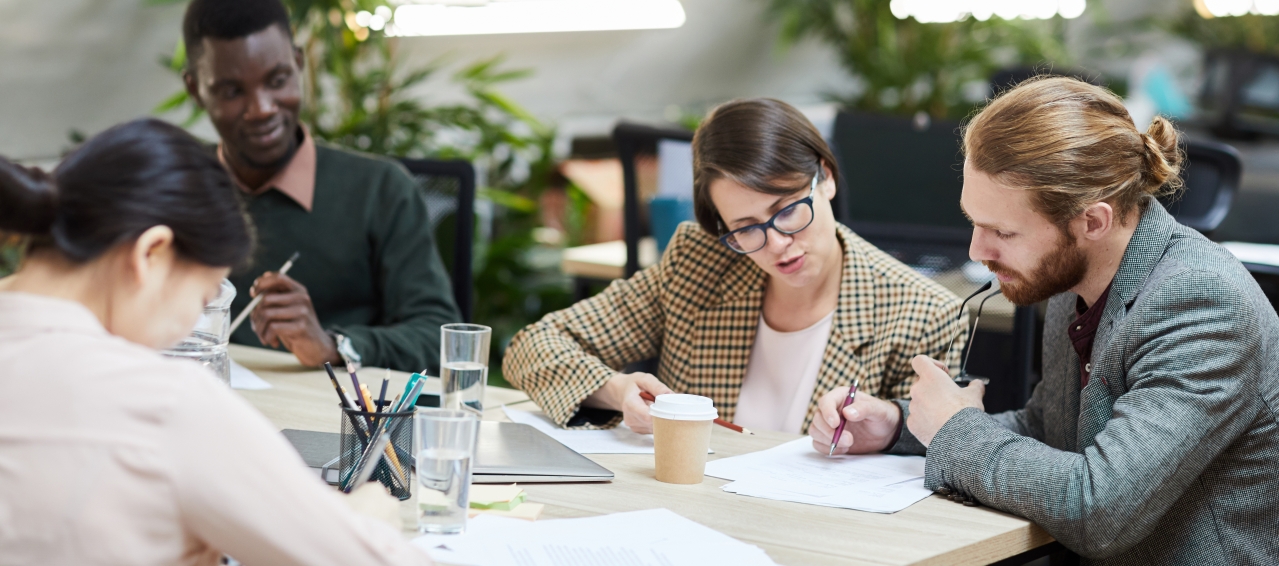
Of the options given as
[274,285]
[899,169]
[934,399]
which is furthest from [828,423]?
[899,169]

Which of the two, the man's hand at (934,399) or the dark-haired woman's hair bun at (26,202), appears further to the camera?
the man's hand at (934,399)

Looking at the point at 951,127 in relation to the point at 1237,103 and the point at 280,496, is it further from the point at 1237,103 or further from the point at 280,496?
the point at 1237,103

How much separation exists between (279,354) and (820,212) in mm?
996

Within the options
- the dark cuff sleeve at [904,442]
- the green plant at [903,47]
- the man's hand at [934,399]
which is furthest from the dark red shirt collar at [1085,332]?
the green plant at [903,47]

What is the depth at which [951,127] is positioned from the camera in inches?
113

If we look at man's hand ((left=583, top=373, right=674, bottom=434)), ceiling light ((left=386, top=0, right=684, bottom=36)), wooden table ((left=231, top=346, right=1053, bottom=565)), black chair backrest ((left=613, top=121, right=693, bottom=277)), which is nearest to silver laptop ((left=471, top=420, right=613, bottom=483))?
wooden table ((left=231, top=346, right=1053, bottom=565))

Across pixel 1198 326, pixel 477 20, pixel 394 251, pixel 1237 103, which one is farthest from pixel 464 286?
pixel 1237 103

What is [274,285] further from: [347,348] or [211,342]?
[211,342]

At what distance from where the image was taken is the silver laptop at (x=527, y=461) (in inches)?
53.7

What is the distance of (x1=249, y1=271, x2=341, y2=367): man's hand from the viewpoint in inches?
74.4

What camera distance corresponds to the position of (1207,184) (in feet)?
7.64

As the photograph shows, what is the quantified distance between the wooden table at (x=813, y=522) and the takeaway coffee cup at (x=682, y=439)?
18mm

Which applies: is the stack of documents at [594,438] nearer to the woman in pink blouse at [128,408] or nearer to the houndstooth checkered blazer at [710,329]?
the houndstooth checkered blazer at [710,329]

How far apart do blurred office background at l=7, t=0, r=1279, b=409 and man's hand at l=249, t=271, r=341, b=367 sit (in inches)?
19.8
